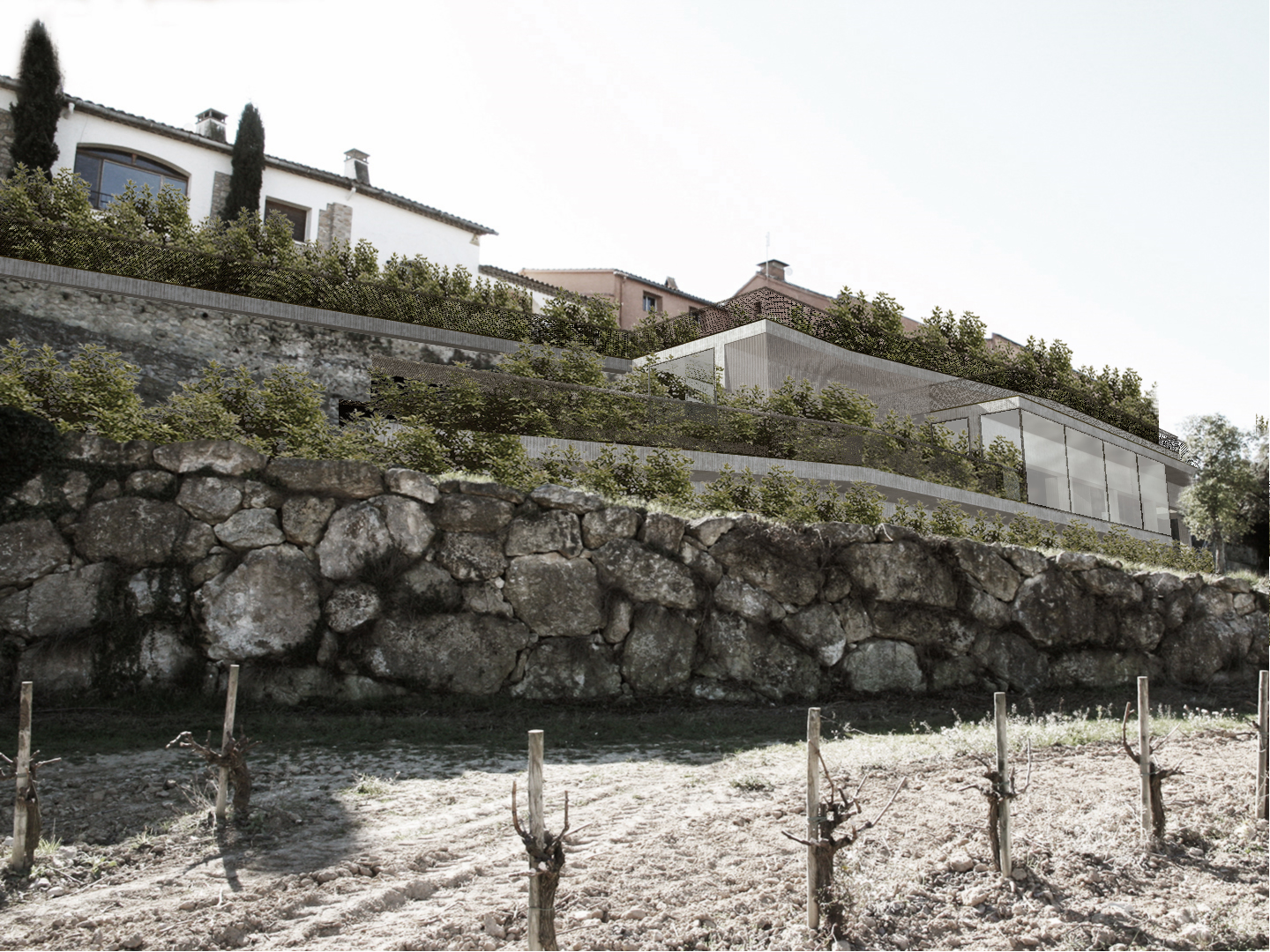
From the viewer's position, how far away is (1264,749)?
21.1ft

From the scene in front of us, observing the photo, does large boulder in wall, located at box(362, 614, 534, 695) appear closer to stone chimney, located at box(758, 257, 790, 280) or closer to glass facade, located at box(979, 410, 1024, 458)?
glass facade, located at box(979, 410, 1024, 458)

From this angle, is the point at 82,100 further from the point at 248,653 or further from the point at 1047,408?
the point at 1047,408

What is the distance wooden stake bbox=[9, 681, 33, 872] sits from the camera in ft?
15.9

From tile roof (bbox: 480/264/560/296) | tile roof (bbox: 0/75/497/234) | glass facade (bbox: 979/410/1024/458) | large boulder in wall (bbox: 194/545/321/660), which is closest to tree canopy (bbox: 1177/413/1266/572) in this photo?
glass facade (bbox: 979/410/1024/458)

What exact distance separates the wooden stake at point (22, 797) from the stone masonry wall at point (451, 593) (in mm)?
3763

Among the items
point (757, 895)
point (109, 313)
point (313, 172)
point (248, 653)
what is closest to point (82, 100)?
point (313, 172)

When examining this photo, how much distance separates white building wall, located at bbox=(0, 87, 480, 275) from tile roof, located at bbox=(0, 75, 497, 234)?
117 millimetres

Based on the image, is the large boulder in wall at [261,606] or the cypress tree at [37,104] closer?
the large boulder in wall at [261,606]

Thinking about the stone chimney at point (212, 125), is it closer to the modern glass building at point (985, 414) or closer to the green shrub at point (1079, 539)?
the modern glass building at point (985, 414)

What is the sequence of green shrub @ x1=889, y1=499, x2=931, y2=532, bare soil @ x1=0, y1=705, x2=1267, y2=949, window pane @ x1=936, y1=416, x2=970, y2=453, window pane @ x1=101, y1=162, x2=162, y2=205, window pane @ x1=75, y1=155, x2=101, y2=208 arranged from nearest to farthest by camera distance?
bare soil @ x1=0, y1=705, x2=1267, y2=949
green shrub @ x1=889, y1=499, x2=931, y2=532
window pane @ x1=936, y1=416, x2=970, y2=453
window pane @ x1=75, y1=155, x2=101, y2=208
window pane @ x1=101, y1=162, x2=162, y2=205

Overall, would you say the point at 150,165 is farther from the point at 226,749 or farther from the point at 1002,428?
the point at 1002,428

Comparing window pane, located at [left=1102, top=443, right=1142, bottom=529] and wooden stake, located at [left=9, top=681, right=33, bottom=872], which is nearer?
wooden stake, located at [left=9, top=681, right=33, bottom=872]

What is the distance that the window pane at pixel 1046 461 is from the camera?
2155 centimetres

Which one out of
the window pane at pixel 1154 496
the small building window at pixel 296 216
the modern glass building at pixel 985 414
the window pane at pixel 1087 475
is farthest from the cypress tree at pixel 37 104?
the window pane at pixel 1154 496
